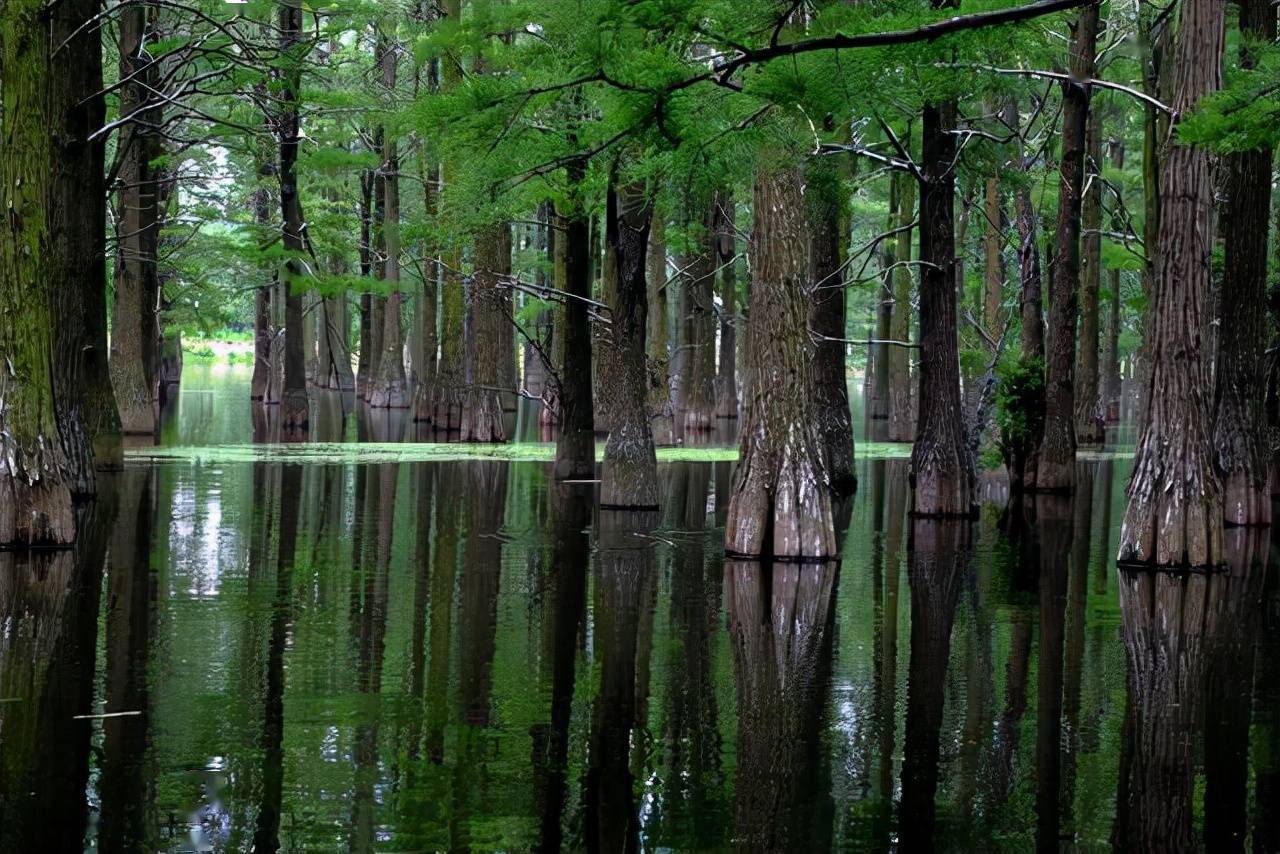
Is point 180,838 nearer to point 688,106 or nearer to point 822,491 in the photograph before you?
point 688,106

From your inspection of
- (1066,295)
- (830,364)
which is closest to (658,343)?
(830,364)

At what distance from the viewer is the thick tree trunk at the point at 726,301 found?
117 ft

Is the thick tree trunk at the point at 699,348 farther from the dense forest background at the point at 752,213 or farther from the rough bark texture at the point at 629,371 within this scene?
the rough bark texture at the point at 629,371

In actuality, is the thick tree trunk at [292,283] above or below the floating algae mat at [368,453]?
above

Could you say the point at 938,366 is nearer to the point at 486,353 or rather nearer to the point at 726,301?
the point at 486,353

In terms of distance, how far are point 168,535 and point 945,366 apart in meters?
9.77

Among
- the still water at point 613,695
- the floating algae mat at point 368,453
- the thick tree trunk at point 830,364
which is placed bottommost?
the still water at point 613,695

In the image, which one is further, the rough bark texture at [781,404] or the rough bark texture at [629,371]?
the rough bark texture at [629,371]

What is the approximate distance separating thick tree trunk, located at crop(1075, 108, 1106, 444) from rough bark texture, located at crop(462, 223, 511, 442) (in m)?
11.9

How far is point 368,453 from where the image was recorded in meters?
28.4

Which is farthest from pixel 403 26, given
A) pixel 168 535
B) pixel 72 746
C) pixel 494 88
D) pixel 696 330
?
pixel 72 746

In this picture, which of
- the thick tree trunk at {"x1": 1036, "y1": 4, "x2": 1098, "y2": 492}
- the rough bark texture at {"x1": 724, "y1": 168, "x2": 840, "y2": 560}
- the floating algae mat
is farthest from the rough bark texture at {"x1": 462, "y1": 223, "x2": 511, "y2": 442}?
the rough bark texture at {"x1": 724, "y1": 168, "x2": 840, "y2": 560}

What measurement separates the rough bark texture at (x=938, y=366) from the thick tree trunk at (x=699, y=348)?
15346 mm

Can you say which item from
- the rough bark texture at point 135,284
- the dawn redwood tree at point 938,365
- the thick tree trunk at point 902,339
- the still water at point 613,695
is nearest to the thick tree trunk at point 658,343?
the thick tree trunk at point 902,339
